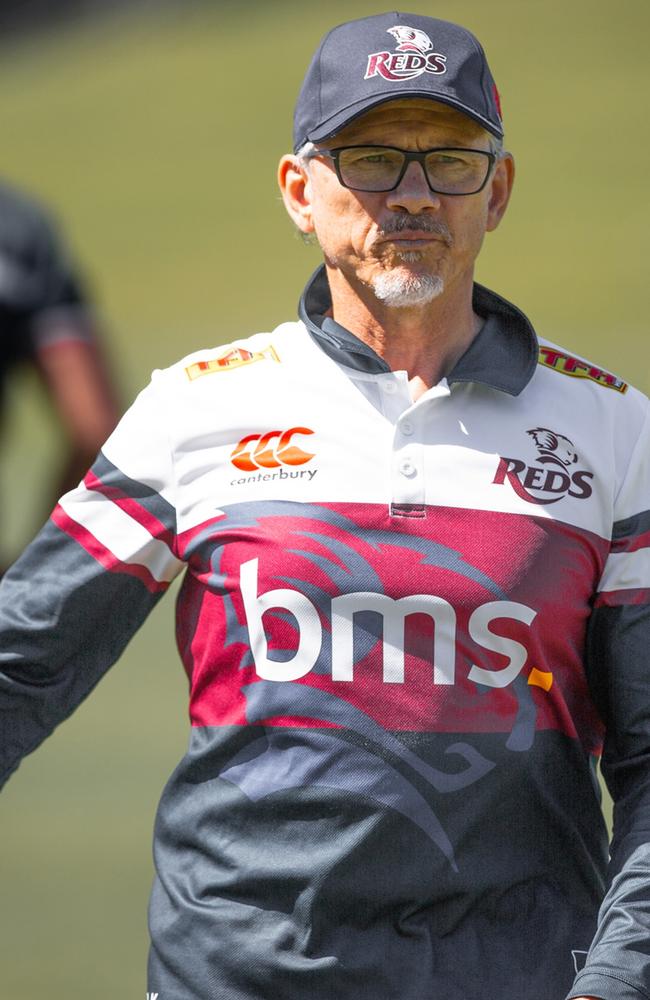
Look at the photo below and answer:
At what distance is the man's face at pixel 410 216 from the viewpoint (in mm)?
2439

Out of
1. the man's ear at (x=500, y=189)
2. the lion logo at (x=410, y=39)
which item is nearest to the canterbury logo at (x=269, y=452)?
the man's ear at (x=500, y=189)

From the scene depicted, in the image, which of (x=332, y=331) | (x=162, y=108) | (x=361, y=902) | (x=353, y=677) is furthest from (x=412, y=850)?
(x=162, y=108)

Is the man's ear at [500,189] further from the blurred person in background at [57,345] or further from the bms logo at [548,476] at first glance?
the blurred person in background at [57,345]

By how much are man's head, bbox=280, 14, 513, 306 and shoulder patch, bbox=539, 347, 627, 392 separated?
0.19 m

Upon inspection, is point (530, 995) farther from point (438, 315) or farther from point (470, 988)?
point (438, 315)

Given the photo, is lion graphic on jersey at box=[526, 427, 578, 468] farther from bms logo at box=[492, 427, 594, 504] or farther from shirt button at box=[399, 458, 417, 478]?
shirt button at box=[399, 458, 417, 478]

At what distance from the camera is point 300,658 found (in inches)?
93.0

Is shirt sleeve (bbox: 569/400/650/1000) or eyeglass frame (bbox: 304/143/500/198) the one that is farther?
eyeglass frame (bbox: 304/143/500/198)

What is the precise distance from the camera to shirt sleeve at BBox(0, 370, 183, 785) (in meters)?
2.51

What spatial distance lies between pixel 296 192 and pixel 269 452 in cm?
46

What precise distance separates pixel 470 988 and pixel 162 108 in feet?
87.9

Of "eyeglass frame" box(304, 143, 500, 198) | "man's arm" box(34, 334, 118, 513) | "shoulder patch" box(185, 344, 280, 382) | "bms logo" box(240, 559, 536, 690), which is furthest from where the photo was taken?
"man's arm" box(34, 334, 118, 513)

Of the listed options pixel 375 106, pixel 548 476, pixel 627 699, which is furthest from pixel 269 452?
pixel 627 699

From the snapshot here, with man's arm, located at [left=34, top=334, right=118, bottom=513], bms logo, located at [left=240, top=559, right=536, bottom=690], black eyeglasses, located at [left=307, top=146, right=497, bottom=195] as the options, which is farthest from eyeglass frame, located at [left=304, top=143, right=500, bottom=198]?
man's arm, located at [left=34, top=334, right=118, bottom=513]
